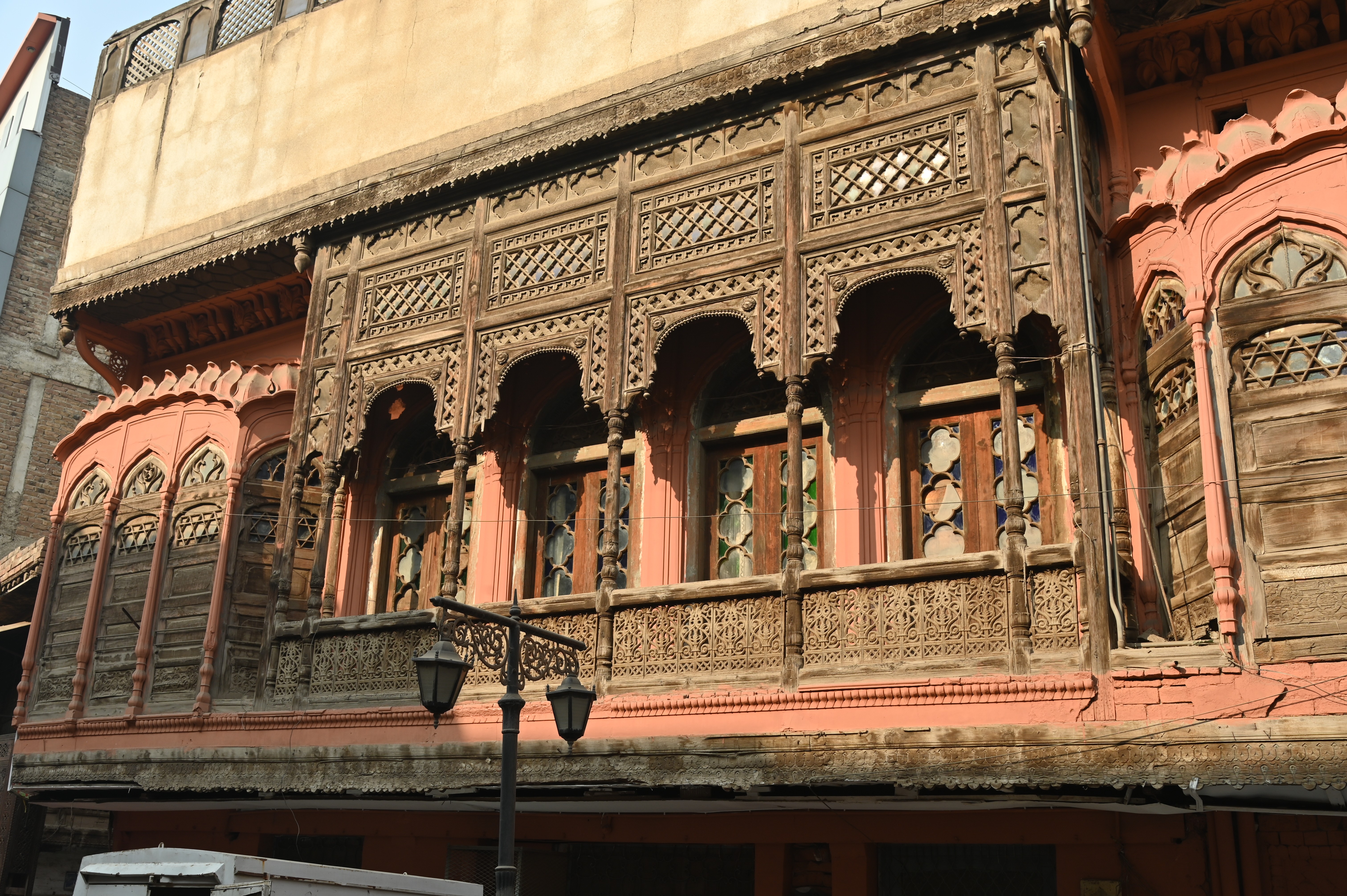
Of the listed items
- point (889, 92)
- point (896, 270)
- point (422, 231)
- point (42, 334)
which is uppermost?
point (42, 334)

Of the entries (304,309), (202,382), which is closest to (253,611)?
(202,382)

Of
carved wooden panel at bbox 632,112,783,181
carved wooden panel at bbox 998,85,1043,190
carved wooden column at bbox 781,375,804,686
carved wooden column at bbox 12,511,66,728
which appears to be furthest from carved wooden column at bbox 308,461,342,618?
carved wooden panel at bbox 998,85,1043,190

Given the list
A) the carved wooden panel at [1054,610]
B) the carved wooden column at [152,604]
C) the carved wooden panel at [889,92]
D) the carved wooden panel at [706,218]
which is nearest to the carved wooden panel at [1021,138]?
the carved wooden panel at [889,92]

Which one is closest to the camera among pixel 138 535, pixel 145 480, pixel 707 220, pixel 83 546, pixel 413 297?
pixel 707 220

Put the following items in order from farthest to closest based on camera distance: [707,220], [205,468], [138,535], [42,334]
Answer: [42,334], [138,535], [205,468], [707,220]

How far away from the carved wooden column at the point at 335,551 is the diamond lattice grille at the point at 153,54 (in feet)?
21.8

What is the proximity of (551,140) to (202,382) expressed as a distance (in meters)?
4.56

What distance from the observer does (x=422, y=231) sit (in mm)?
12094

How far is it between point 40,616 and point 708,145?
8.60m

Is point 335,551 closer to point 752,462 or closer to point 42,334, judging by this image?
point 752,462

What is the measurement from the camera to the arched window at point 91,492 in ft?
44.6

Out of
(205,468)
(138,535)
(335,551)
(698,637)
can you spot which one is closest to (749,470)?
(698,637)

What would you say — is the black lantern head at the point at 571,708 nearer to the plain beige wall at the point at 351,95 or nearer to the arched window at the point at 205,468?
the plain beige wall at the point at 351,95

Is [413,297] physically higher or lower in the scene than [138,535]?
higher
